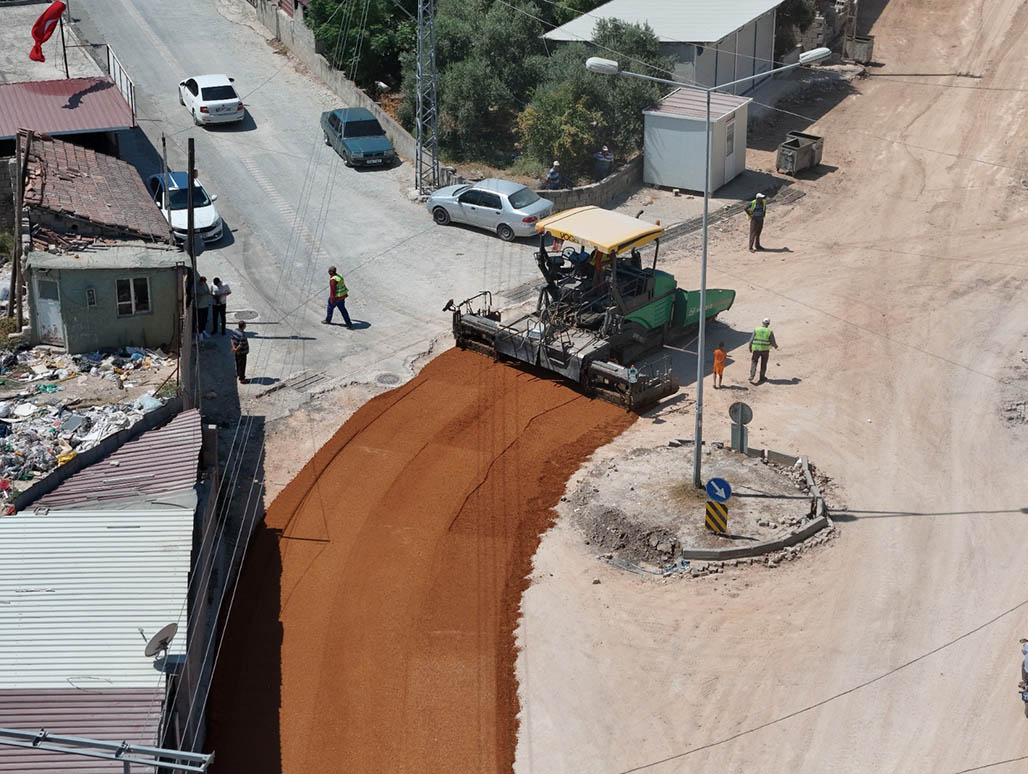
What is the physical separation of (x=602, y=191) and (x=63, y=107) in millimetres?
14619

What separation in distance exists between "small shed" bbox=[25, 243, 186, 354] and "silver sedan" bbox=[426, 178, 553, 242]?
11.0 m

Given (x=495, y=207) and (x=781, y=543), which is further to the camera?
(x=495, y=207)

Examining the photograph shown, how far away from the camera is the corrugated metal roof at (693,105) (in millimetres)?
34906

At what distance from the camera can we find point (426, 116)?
36.2 m

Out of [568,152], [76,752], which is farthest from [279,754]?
[568,152]

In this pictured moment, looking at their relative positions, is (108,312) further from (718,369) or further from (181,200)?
(718,369)

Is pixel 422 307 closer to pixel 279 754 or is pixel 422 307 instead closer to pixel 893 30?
pixel 279 754

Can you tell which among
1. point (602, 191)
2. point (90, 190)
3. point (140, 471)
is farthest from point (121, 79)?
point (140, 471)

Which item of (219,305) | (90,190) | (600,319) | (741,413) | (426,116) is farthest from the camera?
(426,116)

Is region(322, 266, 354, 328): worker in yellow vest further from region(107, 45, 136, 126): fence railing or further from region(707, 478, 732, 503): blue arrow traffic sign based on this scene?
region(107, 45, 136, 126): fence railing

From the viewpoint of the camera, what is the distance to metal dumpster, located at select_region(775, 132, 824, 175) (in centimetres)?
3609

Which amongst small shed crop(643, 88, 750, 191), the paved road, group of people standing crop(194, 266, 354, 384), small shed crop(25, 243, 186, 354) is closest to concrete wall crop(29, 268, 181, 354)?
small shed crop(25, 243, 186, 354)

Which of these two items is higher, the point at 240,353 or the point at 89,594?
the point at 89,594

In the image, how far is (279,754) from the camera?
52.4 feet
